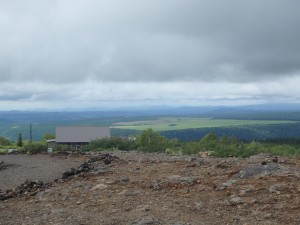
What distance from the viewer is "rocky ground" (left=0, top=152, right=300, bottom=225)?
8.54 metres

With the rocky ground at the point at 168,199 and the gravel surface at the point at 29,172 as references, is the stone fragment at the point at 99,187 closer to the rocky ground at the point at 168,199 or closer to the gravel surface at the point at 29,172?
the rocky ground at the point at 168,199

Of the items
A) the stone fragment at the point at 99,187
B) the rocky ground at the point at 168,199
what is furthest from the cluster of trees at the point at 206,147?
the stone fragment at the point at 99,187

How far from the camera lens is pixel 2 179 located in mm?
18266

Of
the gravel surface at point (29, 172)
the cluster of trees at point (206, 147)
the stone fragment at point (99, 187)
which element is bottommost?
the gravel surface at point (29, 172)

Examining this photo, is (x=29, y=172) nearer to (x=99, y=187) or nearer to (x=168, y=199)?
(x=99, y=187)

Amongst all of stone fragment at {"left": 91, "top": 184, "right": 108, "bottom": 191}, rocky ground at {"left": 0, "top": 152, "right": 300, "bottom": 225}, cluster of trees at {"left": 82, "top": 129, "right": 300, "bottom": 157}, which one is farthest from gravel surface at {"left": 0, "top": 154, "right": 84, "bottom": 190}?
cluster of trees at {"left": 82, "top": 129, "right": 300, "bottom": 157}

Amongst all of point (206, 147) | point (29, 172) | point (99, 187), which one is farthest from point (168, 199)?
point (206, 147)

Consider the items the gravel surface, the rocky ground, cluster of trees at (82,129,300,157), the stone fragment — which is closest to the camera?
the rocky ground

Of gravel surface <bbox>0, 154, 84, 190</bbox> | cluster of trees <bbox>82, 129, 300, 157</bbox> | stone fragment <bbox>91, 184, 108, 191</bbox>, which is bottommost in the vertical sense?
gravel surface <bbox>0, 154, 84, 190</bbox>

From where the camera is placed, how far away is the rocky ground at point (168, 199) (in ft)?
28.0

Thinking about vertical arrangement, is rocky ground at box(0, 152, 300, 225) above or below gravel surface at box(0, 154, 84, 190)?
above

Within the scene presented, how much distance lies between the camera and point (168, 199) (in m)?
10.3

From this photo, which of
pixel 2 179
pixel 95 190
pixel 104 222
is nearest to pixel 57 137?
pixel 2 179

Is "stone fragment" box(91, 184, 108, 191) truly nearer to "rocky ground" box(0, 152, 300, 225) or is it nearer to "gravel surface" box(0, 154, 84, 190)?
"rocky ground" box(0, 152, 300, 225)
